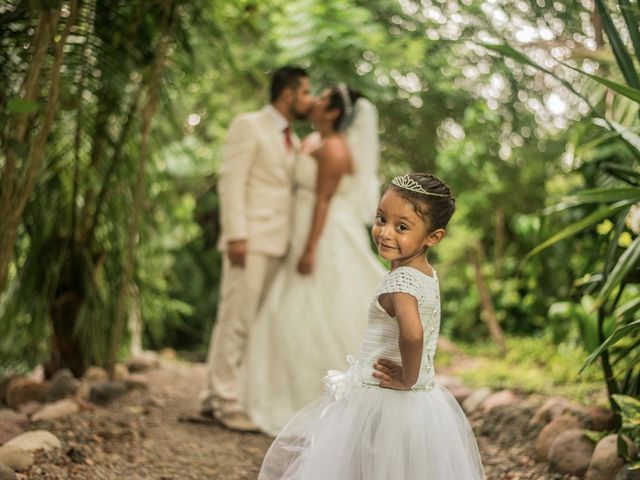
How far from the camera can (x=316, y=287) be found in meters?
3.94

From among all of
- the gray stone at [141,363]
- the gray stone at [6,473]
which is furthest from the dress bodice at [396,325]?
the gray stone at [141,363]

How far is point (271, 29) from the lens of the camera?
5777mm

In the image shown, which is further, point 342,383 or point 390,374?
point 342,383

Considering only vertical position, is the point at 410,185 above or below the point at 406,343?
above

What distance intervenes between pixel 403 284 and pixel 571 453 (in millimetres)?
1342

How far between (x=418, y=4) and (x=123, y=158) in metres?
2.44

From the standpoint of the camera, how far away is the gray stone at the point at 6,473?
90.4 inches

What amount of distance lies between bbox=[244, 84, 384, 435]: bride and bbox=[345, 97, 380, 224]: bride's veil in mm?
17

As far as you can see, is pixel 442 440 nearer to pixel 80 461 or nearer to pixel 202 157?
pixel 80 461

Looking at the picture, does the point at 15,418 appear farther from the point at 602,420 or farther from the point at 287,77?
the point at 602,420

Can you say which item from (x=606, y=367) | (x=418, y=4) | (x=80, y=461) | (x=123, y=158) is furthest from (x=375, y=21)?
(x=80, y=461)

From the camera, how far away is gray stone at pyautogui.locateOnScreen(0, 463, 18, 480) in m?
2.29

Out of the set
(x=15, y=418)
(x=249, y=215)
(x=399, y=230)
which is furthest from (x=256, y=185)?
(x=399, y=230)

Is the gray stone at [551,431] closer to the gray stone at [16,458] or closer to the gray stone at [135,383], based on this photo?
the gray stone at [16,458]
